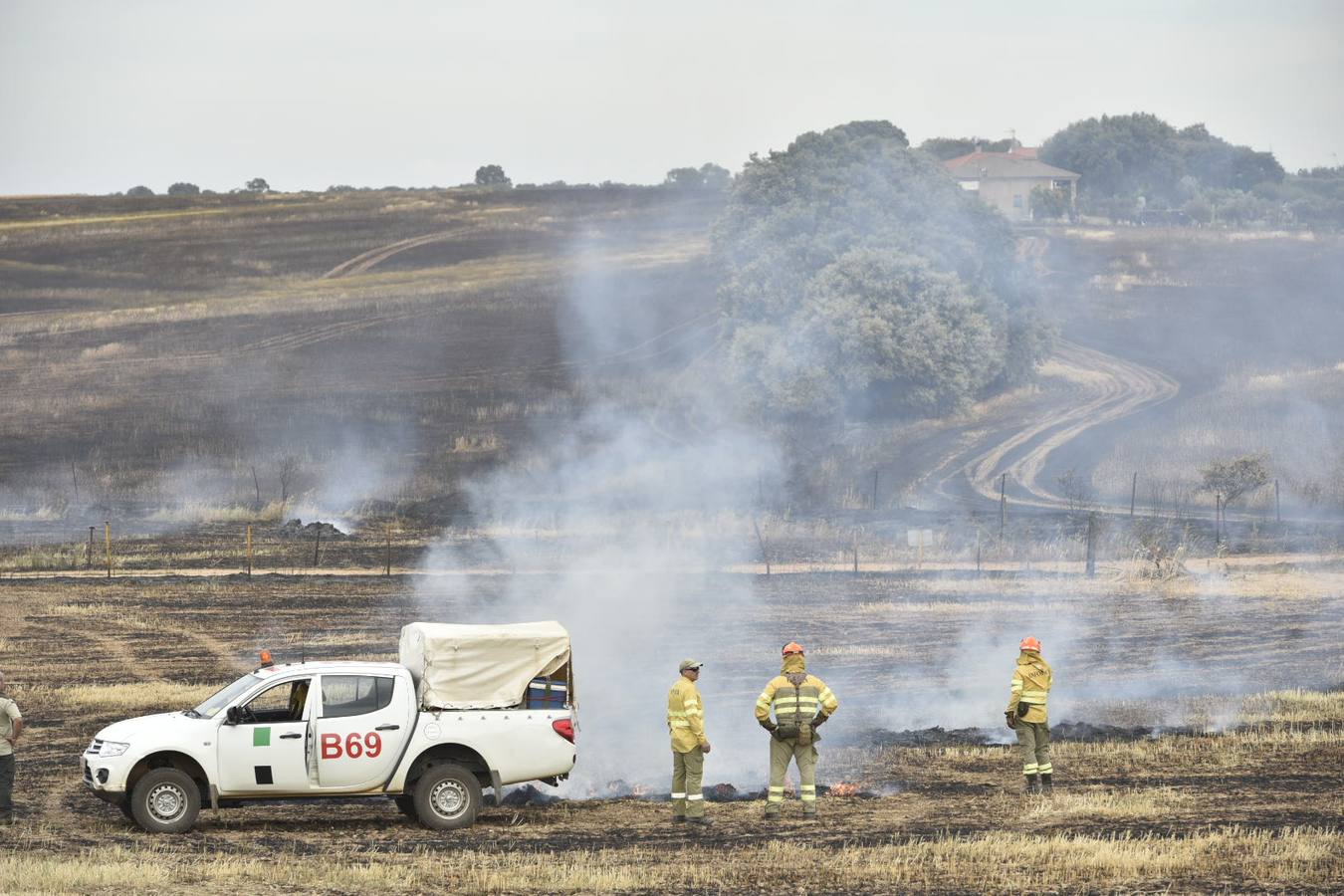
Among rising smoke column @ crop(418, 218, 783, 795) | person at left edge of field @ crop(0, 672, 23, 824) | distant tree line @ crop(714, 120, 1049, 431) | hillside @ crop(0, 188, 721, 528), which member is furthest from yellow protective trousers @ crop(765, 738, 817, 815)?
distant tree line @ crop(714, 120, 1049, 431)

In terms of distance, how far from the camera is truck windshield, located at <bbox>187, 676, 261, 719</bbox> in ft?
53.3

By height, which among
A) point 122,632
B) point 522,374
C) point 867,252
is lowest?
point 122,632

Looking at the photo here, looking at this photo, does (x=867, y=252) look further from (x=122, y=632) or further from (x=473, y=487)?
(x=122, y=632)

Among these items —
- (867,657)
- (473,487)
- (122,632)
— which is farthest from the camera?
(473,487)

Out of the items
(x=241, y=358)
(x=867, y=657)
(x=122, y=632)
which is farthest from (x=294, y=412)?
(x=867, y=657)

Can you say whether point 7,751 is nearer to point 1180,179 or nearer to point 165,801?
point 165,801

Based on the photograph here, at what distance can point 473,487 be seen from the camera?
51.5m

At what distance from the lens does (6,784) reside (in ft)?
53.1

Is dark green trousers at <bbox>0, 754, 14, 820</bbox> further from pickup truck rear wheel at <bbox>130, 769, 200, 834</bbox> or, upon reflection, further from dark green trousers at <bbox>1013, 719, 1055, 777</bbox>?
dark green trousers at <bbox>1013, 719, 1055, 777</bbox>

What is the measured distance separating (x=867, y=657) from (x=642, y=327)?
53.3m

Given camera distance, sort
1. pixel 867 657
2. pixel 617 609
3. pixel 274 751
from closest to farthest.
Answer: pixel 274 751 < pixel 867 657 < pixel 617 609

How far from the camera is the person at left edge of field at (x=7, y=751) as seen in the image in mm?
16141

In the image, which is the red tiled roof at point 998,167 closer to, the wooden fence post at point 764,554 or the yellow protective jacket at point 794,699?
the wooden fence post at point 764,554

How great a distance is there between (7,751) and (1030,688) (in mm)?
10497
